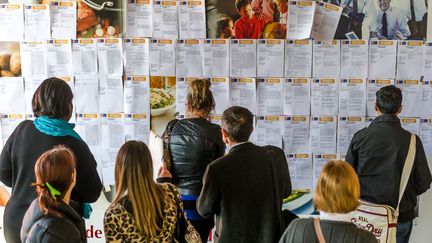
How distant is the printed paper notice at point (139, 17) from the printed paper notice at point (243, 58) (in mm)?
550

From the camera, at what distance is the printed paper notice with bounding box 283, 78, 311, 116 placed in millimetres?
3074

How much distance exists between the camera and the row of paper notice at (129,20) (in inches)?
118

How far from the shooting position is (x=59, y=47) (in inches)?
120

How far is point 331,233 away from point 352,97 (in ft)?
5.38

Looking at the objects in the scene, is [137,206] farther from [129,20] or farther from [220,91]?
[129,20]

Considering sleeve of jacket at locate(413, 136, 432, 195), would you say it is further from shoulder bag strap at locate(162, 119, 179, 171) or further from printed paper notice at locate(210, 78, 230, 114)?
shoulder bag strap at locate(162, 119, 179, 171)

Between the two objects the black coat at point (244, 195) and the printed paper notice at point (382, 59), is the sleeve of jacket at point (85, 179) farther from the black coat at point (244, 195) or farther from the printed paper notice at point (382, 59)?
the printed paper notice at point (382, 59)

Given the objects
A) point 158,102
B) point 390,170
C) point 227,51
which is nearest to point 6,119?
point 158,102

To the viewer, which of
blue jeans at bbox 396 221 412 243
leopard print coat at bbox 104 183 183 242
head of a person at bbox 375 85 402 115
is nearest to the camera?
leopard print coat at bbox 104 183 183 242

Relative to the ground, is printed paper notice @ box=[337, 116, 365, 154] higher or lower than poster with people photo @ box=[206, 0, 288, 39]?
lower

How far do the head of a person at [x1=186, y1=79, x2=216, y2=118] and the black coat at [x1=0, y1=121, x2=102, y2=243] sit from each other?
577 millimetres

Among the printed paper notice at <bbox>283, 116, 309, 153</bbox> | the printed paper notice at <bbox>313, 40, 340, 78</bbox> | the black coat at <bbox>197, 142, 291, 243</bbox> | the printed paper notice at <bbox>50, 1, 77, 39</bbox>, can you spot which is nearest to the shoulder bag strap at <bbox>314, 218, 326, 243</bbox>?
the black coat at <bbox>197, 142, 291, 243</bbox>

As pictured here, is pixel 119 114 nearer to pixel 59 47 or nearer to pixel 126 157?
pixel 59 47

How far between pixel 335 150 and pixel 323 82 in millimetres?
452
